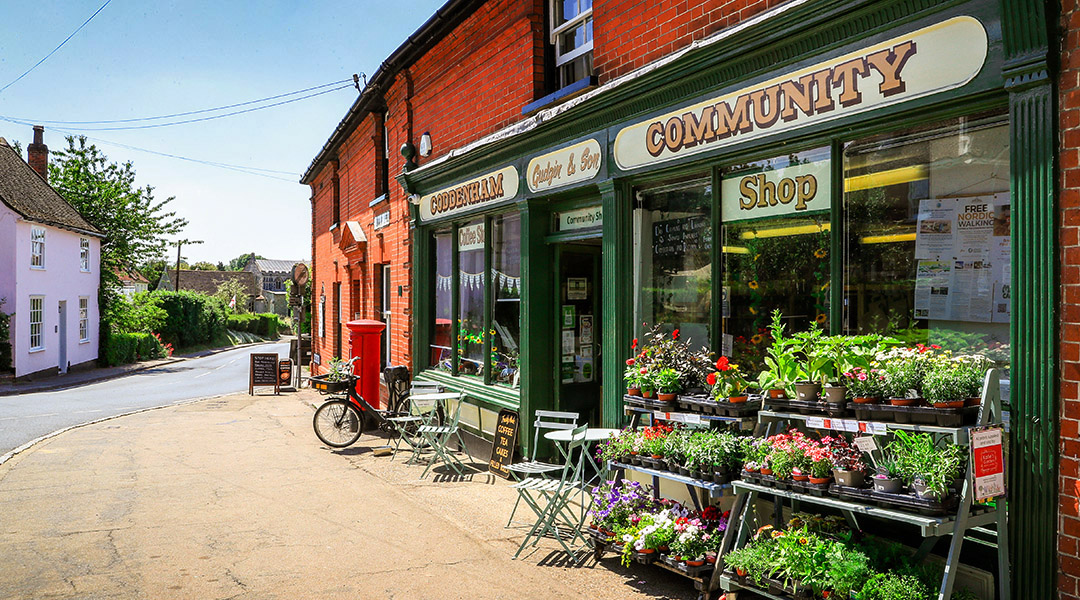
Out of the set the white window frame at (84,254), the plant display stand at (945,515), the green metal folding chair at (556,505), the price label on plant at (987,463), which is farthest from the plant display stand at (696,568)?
the white window frame at (84,254)

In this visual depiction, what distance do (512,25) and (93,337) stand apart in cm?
2762

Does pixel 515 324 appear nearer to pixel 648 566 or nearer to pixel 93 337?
pixel 648 566

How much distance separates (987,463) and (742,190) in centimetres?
278

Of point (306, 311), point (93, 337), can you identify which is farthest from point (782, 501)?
point (306, 311)

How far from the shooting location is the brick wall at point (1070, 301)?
140 inches

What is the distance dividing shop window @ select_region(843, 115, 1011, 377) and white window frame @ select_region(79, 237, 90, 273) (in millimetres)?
30713

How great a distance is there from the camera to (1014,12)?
376 centimetres

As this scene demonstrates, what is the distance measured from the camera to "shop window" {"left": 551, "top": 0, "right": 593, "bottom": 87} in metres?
7.77

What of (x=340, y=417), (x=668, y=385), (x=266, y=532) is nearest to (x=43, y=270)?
(x=340, y=417)

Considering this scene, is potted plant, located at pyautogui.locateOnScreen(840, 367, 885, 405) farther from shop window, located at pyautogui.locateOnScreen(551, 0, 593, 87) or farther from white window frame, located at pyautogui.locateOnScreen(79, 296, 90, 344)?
white window frame, located at pyautogui.locateOnScreen(79, 296, 90, 344)

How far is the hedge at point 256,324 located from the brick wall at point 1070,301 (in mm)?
53600

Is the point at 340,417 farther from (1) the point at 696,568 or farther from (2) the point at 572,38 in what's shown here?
(1) the point at 696,568

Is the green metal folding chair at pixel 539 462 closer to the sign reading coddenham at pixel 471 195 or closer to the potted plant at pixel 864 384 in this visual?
the potted plant at pixel 864 384

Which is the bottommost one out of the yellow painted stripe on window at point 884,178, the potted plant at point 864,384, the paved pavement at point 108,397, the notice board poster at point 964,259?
→ the paved pavement at point 108,397
